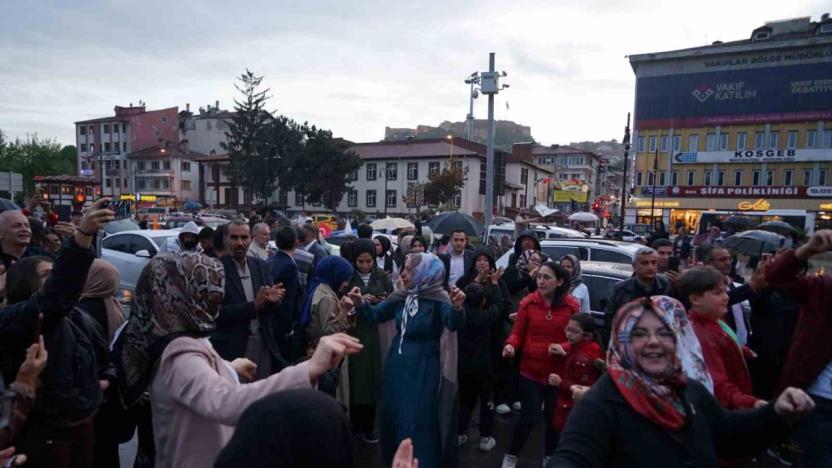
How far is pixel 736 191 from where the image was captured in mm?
49312

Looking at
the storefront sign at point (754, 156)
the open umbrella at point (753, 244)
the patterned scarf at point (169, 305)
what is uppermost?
→ the storefront sign at point (754, 156)

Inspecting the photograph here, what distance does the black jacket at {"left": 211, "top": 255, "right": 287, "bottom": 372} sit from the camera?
4.22m

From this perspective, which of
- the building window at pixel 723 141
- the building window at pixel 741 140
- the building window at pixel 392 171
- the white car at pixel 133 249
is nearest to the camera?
the white car at pixel 133 249

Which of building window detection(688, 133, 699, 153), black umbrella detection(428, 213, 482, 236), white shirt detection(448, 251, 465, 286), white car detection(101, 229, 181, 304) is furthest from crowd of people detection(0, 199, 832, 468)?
building window detection(688, 133, 699, 153)

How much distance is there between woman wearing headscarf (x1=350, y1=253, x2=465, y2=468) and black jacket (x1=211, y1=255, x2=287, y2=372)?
95 centimetres

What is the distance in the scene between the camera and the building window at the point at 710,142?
5106cm

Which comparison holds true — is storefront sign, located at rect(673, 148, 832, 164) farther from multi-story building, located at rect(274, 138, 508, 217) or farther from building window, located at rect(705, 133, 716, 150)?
multi-story building, located at rect(274, 138, 508, 217)

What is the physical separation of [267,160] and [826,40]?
5283cm

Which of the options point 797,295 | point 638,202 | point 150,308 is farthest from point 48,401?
point 638,202

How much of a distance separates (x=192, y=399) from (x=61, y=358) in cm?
127

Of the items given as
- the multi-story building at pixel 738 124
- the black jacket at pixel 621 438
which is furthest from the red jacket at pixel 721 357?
the multi-story building at pixel 738 124

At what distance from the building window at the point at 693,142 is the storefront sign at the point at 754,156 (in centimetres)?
48

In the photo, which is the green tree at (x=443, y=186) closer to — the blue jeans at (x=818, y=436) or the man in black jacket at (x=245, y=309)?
the man in black jacket at (x=245, y=309)

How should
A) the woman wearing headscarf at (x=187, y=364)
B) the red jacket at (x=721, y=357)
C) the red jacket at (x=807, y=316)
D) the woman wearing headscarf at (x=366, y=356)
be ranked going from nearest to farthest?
the woman wearing headscarf at (x=187, y=364) → the red jacket at (x=721, y=357) → the red jacket at (x=807, y=316) → the woman wearing headscarf at (x=366, y=356)
